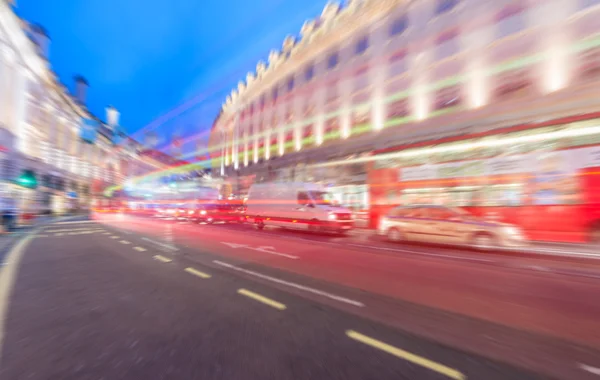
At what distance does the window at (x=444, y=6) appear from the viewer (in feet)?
65.5

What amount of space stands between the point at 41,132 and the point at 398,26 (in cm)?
6683

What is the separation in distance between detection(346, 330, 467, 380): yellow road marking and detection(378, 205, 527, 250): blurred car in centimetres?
799

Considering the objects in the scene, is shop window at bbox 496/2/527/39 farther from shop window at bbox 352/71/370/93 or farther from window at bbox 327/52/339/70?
window at bbox 327/52/339/70

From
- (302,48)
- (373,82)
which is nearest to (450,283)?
(373,82)

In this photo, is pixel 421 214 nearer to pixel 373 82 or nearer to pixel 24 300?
pixel 24 300

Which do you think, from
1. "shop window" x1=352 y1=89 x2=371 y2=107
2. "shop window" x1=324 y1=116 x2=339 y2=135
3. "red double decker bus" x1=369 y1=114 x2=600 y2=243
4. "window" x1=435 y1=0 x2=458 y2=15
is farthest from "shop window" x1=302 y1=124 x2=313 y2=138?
"red double decker bus" x1=369 y1=114 x2=600 y2=243

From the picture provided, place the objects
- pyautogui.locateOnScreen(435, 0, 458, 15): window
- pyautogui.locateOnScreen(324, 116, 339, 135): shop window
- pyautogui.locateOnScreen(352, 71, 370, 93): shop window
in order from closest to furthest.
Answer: pyautogui.locateOnScreen(435, 0, 458, 15): window, pyautogui.locateOnScreen(352, 71, 370, 93): shop window, pyautogui.locateOnScreen(324, 116, 339, 135): shop window

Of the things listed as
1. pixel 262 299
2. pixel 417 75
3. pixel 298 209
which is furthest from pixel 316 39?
pixel 262 299

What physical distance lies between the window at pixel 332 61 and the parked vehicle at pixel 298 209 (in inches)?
714

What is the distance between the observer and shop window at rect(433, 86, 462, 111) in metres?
18.6

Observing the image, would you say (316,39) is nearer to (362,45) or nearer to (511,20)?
(362,45)

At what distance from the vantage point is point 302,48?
110 ft

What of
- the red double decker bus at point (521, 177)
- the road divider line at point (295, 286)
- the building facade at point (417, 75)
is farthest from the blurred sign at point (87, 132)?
the road divider line at point (295, 286)

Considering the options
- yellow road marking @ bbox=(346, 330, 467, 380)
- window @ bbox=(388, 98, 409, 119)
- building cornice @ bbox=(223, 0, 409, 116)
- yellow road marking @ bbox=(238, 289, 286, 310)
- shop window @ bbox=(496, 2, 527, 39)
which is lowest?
yellow road marking @ bbox=(346, 330, 467, 380)
